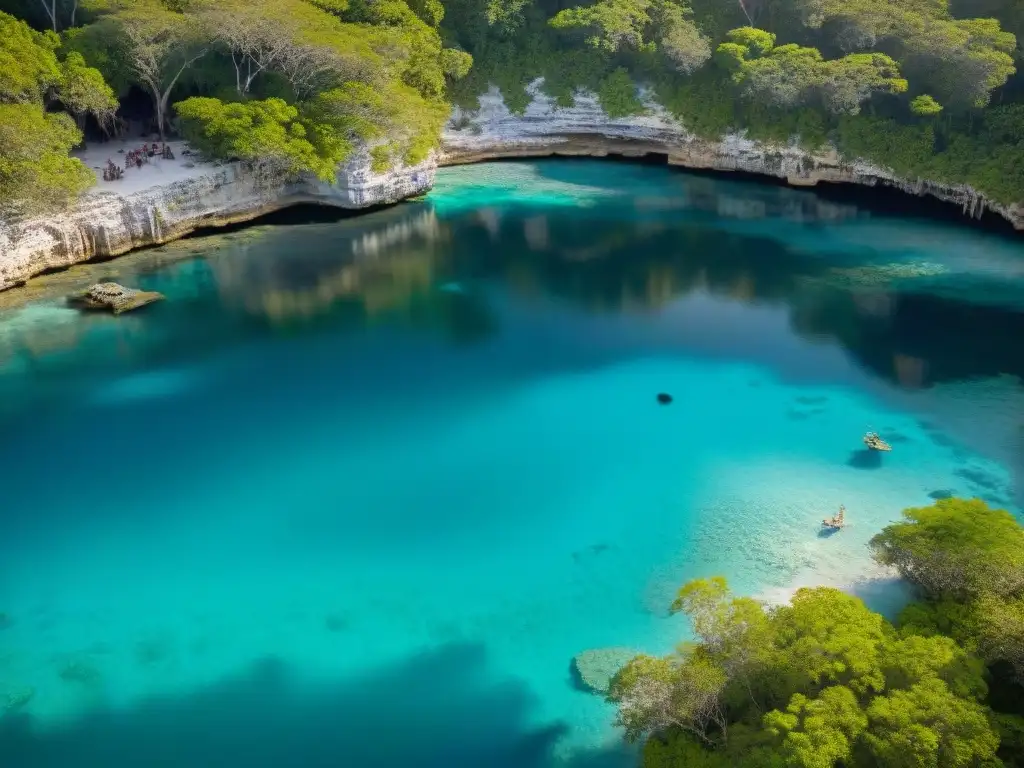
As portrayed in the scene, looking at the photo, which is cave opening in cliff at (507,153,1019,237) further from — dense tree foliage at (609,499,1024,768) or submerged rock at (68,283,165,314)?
submerged rock at (68,283,165,314)

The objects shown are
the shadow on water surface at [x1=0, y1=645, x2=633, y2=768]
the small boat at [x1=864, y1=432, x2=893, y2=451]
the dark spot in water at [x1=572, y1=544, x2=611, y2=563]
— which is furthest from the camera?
the small boat at [x1=864, y1=432, x2=893, y2=451]

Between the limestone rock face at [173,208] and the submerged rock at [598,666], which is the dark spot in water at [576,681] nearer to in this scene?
the submerged rock at [598,666]

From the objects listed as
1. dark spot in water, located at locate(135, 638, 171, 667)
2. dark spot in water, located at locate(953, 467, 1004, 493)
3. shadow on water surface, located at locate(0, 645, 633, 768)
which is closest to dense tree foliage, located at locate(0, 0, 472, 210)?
dark spot in water, located at locate(135, 638, 171, 667)

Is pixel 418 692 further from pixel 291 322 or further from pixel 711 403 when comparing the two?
pixel 291 322

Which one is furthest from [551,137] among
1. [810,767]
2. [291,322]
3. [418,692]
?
[810,767]

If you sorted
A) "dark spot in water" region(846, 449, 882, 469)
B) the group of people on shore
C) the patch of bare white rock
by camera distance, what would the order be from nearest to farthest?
"dark spot in water" region(846, 449, 882, 469) < the patch of bare white rock < the group of people on shore

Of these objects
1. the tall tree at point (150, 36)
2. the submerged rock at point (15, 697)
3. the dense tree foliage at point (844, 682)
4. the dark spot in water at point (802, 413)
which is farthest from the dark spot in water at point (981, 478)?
the tall tree at point (150, 36)

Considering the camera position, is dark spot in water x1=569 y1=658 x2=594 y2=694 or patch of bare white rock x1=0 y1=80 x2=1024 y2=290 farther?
patch of bare white rock x1=0 y1=80 x2=1024 y2=290
